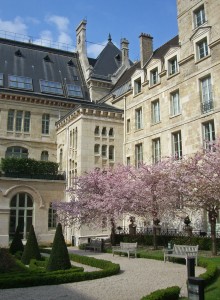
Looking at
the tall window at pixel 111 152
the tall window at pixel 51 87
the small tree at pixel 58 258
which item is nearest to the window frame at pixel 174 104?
the tall window at pixel 111 152

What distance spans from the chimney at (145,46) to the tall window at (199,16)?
7.70 meters

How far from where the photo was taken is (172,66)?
84.4 feet

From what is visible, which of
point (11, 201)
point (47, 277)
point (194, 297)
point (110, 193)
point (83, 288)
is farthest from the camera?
point (11, 201)

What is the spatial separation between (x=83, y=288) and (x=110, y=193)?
12.2m

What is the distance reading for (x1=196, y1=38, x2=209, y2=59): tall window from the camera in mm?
22552

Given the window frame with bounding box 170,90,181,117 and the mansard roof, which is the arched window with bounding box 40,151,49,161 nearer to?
the mansard roof

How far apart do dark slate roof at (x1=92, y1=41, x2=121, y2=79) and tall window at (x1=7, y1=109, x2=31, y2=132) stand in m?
9.40

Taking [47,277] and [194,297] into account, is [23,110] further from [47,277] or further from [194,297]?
[194,297]

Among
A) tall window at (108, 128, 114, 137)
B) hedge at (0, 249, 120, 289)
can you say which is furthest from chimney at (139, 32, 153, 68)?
hedge at (0, 249, 120, 289)

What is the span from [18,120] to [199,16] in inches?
746

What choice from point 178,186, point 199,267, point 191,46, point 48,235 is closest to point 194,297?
point 199,267

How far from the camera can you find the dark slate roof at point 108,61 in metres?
40.6

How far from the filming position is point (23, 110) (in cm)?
3391

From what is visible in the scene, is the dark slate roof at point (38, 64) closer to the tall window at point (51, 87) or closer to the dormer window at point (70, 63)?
the dormer window at point (70, 63)
